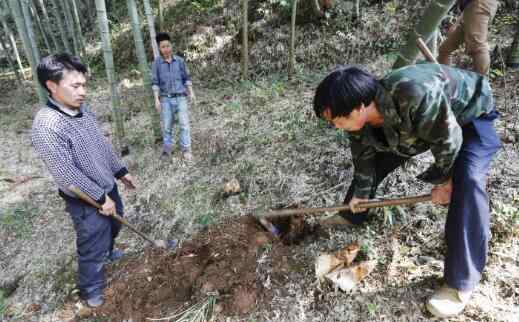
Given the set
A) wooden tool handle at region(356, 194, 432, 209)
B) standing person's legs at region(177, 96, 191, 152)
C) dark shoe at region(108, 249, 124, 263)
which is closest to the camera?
wooden tool handle at region(356, 194, 432, 209)

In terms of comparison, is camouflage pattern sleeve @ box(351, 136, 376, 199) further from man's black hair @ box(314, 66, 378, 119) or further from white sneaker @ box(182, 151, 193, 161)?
white sneaker @ box(182, 151, 193, 161)

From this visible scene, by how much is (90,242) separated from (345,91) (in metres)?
2.26

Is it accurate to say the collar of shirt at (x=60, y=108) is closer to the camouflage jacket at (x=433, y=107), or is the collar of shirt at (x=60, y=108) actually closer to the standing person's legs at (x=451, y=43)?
the camouflage jacket at (x=433, y=107)

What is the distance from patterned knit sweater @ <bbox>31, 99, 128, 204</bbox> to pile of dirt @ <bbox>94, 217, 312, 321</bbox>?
88 cm

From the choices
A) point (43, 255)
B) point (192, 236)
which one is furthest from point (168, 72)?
point (43, 255)

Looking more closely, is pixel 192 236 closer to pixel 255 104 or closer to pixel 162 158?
pixel 162 158

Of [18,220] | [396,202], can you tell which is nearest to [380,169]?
[396,202]

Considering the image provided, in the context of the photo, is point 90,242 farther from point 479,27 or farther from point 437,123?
point 479,27

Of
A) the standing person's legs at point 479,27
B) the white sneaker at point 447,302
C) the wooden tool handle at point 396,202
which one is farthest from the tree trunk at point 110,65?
the white sneaker at point 447,302

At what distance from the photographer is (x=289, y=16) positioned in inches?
283

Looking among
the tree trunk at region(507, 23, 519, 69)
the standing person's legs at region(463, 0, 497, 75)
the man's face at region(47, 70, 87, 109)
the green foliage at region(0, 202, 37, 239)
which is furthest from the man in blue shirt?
the tree trunk at region(507, 23, 519, 69)

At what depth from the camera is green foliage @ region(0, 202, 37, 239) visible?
12.3 ft

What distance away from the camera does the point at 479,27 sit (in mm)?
3029

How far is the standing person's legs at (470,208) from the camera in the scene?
1716mm
